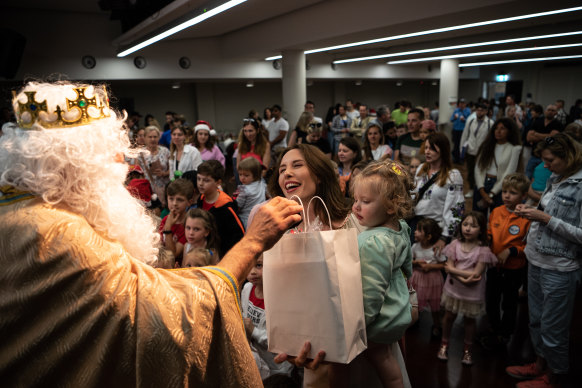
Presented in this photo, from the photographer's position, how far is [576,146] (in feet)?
7.96

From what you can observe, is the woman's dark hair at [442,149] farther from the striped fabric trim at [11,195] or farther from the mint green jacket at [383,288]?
the striped fabric trim at [11,195]

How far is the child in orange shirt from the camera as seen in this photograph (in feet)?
10.0

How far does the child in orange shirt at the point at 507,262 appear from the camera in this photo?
120 inches

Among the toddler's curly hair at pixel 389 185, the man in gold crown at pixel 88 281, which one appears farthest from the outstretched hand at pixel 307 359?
the toddler's curly hair at pixel 389 185

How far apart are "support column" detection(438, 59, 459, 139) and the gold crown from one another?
13.2 metres

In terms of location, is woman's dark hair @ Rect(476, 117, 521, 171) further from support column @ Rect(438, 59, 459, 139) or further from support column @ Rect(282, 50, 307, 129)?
support column @ Rect(438, 59, 459, 139)

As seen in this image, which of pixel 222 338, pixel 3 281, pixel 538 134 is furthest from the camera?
pixel 538 134

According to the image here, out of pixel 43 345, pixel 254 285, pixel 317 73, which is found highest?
pixel 317 73

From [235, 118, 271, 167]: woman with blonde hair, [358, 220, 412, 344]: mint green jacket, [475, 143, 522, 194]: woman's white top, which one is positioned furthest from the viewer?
[235, 118, 271, 167]: woman with blonde hair

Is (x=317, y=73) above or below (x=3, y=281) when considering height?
above

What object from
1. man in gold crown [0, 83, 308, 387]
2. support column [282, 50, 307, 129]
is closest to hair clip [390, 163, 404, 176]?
man in gold crown [0, 83, 308, 387]

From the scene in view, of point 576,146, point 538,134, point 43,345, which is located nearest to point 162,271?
point 43,345

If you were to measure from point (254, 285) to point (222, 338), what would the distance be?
1150 mm

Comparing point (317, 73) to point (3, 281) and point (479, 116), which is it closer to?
point (479, 116)
